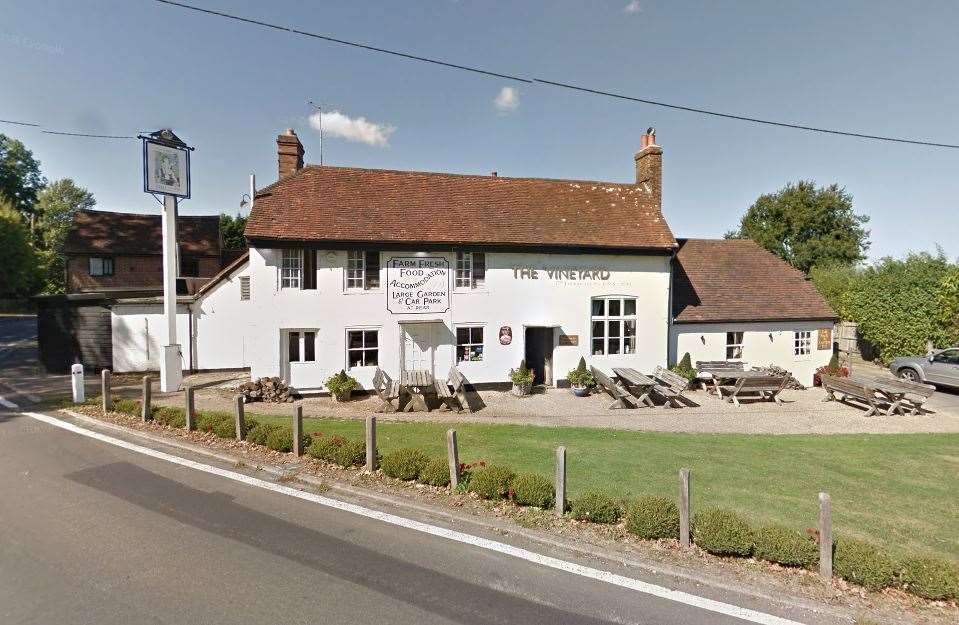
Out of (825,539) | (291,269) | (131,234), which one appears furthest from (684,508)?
(131,234)

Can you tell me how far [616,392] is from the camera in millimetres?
15141

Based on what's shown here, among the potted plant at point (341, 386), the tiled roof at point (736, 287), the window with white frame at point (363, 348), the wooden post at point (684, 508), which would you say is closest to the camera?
the wooden post at point (684, 508)

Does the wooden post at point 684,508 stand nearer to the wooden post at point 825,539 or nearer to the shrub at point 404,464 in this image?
the wooden post at point 825,539

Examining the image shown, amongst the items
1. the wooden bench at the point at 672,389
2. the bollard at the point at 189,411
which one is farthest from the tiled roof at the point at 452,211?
the bollard at the point at 189,411

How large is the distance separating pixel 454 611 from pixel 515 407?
32.3 feet

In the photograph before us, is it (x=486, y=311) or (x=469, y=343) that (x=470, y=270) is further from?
(x=469, y=343)

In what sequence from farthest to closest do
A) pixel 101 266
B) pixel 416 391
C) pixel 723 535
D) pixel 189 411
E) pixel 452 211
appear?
pixel 101 266 < pixel 452 211 < pixel 416 391 < pixel 189 411 < pixel 723 535

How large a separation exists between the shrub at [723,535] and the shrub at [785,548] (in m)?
0.12

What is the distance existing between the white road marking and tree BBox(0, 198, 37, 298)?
164 ft

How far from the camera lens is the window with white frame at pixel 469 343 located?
16281 millimetres

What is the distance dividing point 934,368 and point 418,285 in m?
20.4

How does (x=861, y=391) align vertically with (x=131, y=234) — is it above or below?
below

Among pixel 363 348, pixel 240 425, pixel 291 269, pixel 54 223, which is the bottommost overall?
pixel 240 425

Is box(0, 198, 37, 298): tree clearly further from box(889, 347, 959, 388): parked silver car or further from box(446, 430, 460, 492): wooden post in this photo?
box(889, 347, 959, 388): parked silver car
